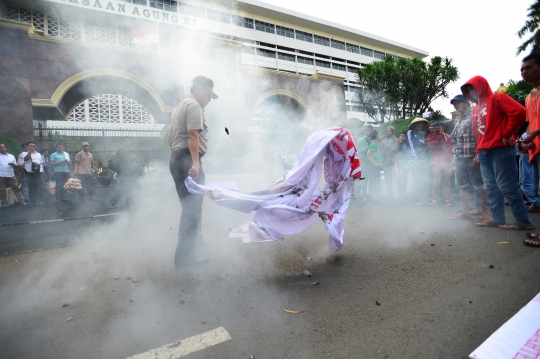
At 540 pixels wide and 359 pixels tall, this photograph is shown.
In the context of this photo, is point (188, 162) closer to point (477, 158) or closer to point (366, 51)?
point (477, 158)

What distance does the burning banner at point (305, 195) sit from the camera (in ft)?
8.35

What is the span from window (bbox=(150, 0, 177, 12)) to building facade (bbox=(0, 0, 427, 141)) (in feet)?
0.06

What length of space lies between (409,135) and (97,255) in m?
6.01

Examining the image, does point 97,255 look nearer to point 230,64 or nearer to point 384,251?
point 384,251

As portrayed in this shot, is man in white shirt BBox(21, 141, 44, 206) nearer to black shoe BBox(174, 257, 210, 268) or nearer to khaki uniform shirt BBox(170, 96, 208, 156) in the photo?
khaki uniform shirt BBox(170, 96, 208, 156)

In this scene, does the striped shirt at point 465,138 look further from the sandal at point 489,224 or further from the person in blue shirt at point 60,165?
the person in blue shirt at point 60,165

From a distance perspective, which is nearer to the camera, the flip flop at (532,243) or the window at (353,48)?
the flip flop at (532,243)

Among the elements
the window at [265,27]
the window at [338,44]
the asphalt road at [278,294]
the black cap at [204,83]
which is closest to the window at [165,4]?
the black cap at [204,83]

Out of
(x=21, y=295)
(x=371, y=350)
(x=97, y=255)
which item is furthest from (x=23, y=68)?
(x=371, y=350)

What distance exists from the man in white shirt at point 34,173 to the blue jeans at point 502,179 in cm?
966

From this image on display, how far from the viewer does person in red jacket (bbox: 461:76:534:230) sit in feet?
10.6

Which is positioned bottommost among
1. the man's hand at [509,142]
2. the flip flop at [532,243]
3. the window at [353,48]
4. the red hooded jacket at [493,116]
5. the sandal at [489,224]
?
A: the flip flop at [532,243]

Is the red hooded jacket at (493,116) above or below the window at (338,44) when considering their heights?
below

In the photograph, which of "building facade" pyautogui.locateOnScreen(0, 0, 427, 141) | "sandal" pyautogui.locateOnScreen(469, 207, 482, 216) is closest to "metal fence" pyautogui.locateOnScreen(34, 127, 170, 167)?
"building facade" pyautogui.locateOnScreen(0, 0, 427, 141)
